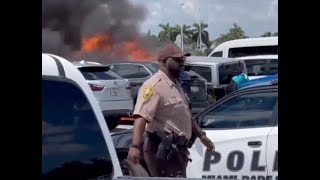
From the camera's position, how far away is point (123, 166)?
16.9 feet

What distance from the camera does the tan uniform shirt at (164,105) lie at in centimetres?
567

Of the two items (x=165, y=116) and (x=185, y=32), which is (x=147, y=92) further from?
(x=185, y=32)

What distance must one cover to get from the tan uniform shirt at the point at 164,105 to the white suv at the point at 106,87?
8964 millimetres

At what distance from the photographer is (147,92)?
5.71 meters

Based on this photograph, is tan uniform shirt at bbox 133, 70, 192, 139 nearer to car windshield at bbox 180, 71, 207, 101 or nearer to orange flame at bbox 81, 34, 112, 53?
car windshield at bbox 180, 71, 207, 101

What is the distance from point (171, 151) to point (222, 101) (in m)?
1.18

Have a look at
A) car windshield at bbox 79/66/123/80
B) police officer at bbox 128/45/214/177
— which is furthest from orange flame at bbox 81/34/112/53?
police officer at bbox 128/45/214/177

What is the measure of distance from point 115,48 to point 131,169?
2218 cm

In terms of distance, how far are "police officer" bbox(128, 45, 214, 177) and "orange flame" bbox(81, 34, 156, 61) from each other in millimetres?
19584

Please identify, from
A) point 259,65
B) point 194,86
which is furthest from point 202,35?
point 194,86

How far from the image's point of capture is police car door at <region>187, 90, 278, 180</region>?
6.38m

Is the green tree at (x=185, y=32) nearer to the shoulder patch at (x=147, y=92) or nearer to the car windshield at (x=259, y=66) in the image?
the car windshield at (x=259, y=66)
